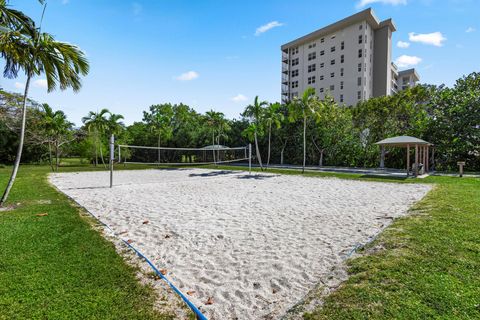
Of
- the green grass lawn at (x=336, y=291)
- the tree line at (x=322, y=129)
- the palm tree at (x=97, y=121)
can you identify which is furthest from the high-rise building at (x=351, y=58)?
the green grass lawn at (x=336, y=291)

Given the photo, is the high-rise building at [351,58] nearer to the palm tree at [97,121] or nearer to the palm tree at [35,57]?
the palm tree at [97,121]

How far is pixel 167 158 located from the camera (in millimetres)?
38062

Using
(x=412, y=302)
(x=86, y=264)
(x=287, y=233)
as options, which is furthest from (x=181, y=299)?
(x=287, y=233)

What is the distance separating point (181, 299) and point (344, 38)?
45.0 m

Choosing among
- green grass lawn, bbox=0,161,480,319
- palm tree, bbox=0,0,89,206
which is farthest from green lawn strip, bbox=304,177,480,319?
palm tree, bbox=0,0,89,206

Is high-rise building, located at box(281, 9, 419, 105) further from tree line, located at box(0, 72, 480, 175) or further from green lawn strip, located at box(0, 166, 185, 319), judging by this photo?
green lawn strip, located at box(0, 166, 185, 319)

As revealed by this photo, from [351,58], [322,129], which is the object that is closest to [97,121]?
[322,129]

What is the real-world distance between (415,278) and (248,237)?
2476mm

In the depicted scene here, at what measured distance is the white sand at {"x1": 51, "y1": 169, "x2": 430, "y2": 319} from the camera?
2820 mm

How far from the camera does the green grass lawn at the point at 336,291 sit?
2361 millimetres

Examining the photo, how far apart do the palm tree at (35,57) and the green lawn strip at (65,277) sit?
9.36 ft

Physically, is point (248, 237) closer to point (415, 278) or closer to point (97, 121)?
point (415, 278)

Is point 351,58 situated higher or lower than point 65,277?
higher

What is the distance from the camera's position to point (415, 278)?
9.51 ft
